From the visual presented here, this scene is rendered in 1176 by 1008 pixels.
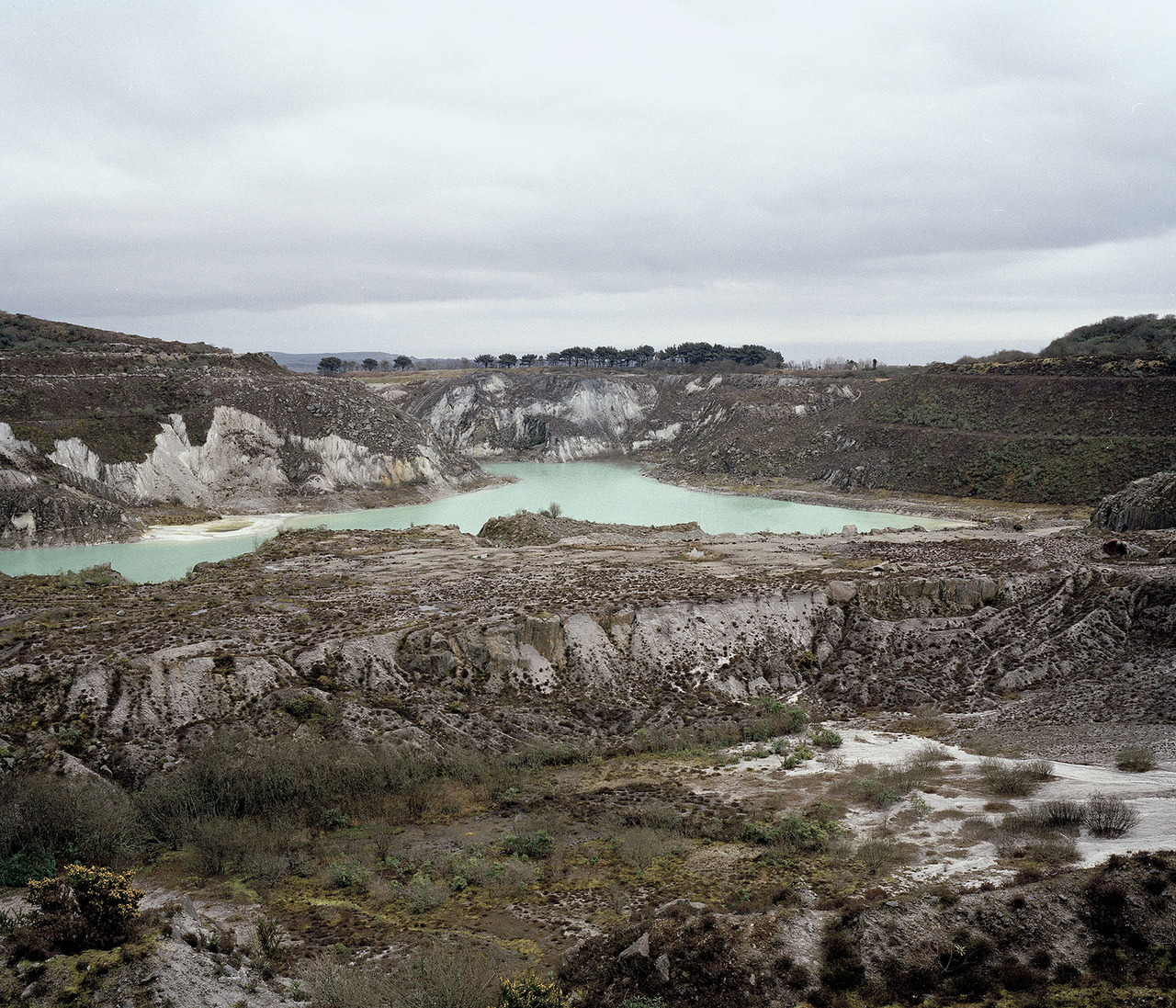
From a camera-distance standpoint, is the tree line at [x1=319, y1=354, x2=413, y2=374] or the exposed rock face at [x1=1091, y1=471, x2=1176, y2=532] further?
the tree line at [x1=319, y1=354, x2=413, y2=374]

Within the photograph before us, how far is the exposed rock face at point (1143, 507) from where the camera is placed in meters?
26.7

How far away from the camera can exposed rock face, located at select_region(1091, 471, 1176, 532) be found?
26688 millimetres

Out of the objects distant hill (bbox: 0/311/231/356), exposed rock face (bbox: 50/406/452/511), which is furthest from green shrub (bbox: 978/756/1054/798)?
distant hill (bbox: 0/311/231/356)

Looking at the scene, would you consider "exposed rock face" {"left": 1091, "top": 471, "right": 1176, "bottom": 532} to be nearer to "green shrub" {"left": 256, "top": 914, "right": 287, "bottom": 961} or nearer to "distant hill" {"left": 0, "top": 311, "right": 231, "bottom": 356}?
"green shrub" {"left": 256, "top": 914, "right": 287, "bottom": 961}

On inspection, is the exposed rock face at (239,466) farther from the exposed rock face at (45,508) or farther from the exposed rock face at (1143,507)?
the exposed rock face at (1143,507)

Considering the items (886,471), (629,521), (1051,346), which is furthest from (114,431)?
(1051,346)

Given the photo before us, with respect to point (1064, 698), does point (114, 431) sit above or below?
above

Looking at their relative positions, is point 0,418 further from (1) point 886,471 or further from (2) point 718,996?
(1) point 886,471

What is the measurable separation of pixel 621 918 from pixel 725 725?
25.7 ft

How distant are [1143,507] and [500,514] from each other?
3289 cm

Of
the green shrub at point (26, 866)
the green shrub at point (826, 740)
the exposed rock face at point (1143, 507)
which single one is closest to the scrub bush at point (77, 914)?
the green shrub at point (26, 866)

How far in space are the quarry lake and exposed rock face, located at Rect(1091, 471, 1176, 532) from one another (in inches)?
466

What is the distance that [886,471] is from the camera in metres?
54.8

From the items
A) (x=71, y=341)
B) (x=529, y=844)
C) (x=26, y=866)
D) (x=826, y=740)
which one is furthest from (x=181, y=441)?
(x=826, y=740)
